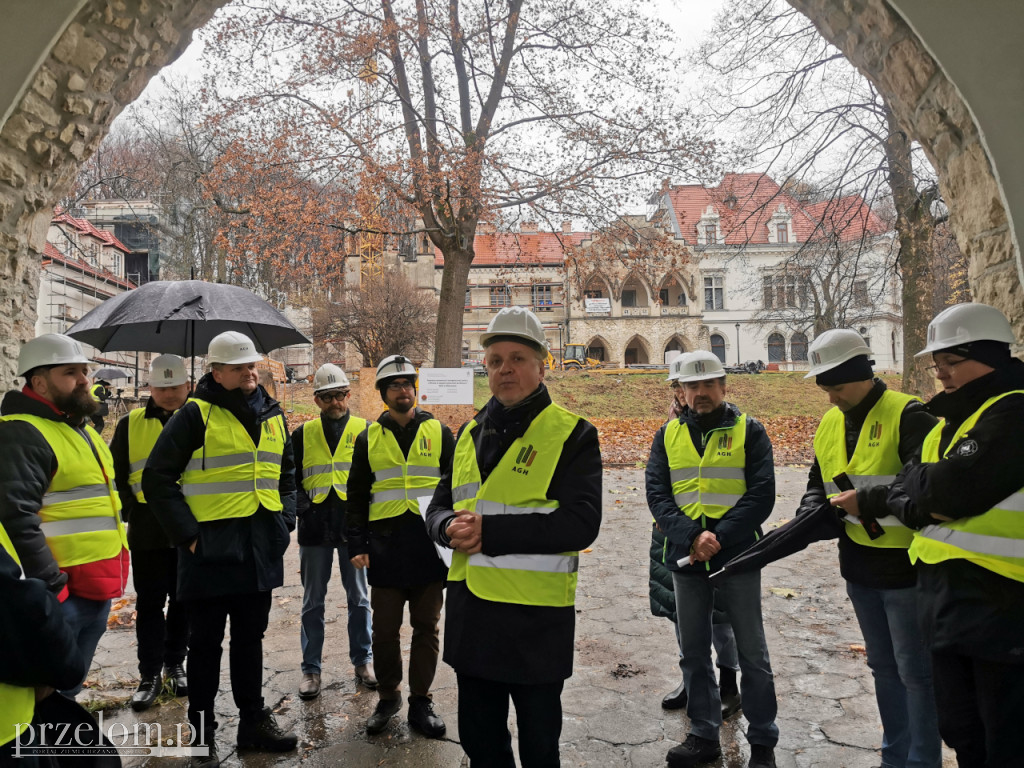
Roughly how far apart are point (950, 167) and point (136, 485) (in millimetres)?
5506

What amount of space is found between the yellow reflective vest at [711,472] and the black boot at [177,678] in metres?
3.50

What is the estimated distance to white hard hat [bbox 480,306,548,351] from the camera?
2.81m

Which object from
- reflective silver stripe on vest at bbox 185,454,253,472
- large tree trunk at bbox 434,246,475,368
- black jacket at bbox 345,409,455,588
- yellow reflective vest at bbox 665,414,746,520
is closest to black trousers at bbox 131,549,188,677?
reflective silver stripe on vest at bbox 185,454,253,472

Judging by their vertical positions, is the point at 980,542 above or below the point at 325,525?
above

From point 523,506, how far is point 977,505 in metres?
1.66

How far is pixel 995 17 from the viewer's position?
11.7 ft

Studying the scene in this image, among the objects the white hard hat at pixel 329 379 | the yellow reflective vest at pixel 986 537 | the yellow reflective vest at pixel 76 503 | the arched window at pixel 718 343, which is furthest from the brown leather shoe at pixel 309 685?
the arched window at pixel 718 343

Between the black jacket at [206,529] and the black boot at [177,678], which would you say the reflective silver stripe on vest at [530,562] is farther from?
the black boot at [177,678]

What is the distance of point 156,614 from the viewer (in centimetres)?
458

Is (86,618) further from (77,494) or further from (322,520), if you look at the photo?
(322,520)

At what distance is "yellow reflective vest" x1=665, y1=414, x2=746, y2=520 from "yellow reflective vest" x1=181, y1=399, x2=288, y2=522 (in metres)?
2.39

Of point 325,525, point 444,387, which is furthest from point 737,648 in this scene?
point 444,387

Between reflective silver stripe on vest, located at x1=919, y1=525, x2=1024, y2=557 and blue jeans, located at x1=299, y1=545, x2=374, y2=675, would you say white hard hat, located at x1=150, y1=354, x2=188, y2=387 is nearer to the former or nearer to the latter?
blue jeans, located at x1=299, y1=545, x2=374, y2=675

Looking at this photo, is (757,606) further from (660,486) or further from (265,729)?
(265,729)
